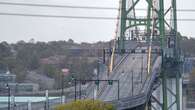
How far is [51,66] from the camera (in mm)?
86312

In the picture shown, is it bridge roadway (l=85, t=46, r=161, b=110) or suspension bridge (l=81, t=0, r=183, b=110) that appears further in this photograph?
suspension bridge (l=81, t=0, r=183, b=110)

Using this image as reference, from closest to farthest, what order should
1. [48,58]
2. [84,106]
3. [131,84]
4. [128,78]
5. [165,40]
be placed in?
[84,106]
[131,84]
[128,78]
[165,40]
[48,58]

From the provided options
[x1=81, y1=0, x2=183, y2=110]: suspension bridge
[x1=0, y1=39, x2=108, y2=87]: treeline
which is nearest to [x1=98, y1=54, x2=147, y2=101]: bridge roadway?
[x1=81, y1=0, x2=183, y2=110]: suspension bridge

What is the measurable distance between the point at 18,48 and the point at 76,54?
7555mm

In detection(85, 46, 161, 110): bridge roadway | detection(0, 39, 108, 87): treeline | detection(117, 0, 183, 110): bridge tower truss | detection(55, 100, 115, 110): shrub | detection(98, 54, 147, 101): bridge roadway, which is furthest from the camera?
detection(0, 39, 108, 87): treeline

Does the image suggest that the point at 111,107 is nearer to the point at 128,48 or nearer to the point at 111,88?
the point at 111,88

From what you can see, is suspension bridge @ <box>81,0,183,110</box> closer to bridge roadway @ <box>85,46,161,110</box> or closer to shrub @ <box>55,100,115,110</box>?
bridge roadway @ <box>85,46,161,110</box>

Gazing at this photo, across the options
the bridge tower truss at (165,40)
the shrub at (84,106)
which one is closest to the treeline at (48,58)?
the bridge tower truss at (165,40)

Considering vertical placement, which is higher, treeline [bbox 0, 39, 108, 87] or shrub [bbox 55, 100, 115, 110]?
treeline [bbox 0, 39, 108, 87]

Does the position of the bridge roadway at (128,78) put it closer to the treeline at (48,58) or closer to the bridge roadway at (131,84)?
the bridge roadway at (131,84)

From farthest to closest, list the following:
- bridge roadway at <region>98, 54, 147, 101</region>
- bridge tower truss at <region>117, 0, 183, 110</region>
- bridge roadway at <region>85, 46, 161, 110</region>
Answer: bridge tower truss at <region>117, 0, 183, 110</region>
bridge roadway at <region>98, 54, 147, 101</region>
bridge roadway at <region>85, 46, 161, 110</region>

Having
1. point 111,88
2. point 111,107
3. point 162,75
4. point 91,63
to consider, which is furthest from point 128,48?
point 111,107

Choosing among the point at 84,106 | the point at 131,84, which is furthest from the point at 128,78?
the point at 84,106

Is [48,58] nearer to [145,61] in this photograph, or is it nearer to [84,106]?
[145,61]
